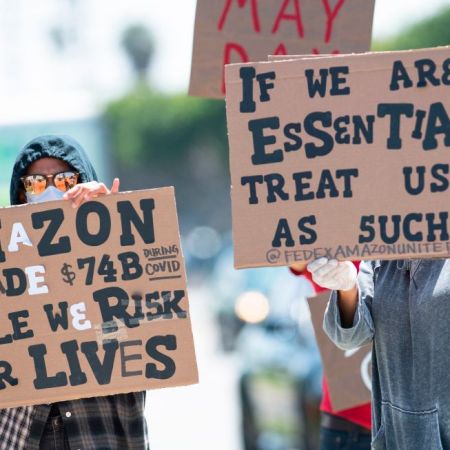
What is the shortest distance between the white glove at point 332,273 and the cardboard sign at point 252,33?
1.60m

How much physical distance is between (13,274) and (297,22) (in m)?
1.87

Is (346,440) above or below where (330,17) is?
below

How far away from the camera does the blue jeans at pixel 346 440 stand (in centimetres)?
431

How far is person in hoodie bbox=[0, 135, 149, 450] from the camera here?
3.49m

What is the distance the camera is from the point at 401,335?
11.2 feet

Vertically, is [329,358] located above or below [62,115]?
below

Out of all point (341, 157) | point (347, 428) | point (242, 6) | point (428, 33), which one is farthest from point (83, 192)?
point (428, 33)

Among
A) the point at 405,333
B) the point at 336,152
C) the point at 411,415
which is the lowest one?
the point at 411,415

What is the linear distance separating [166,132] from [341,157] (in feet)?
144

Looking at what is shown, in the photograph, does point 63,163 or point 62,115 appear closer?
point 63,163

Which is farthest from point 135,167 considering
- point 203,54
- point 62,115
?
point 203,54

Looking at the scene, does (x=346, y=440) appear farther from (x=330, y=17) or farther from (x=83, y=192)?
(x=330, y=17)

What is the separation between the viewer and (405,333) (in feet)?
11.2

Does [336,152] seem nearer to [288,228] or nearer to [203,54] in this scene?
[288,228]
